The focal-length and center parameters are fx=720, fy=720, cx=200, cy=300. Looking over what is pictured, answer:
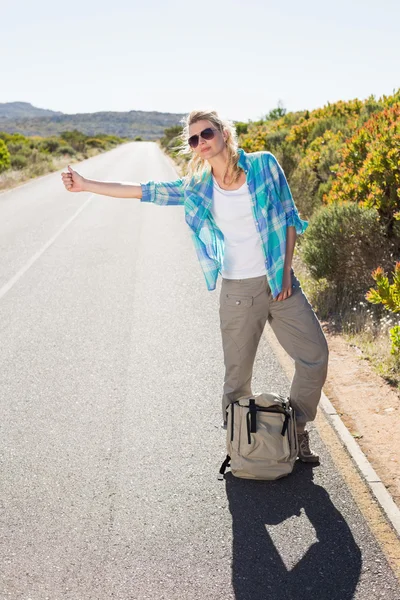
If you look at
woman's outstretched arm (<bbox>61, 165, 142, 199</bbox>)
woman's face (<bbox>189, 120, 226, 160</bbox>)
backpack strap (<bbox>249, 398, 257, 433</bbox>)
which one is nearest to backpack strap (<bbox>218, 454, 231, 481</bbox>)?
backpack strap (<bbox>249, 398, 257, 433</bbox>)

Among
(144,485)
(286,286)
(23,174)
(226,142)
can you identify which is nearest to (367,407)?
(286,286)

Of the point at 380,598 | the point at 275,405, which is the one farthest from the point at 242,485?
the point at 380,598

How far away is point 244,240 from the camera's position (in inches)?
161

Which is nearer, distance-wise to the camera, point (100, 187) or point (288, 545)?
point (288, 545)

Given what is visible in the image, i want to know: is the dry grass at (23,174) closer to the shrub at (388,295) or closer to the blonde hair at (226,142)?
the shrub at (388,295)

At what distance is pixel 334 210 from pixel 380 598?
637cm

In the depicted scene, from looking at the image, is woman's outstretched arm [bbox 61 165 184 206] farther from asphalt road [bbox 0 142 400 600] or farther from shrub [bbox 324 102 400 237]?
shrub [bbox 324 102 400 237]

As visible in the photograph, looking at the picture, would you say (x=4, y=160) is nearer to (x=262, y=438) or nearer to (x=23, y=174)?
(x=23, y=174)

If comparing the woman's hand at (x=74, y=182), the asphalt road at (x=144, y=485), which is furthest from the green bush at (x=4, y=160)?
the woman's hand at (x=74, y=182)

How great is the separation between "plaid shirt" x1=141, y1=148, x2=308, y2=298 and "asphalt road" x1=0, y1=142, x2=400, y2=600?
1.21m

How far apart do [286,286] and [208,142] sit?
915 mm

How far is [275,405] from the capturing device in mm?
4270

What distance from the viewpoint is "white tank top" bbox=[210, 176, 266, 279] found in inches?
159

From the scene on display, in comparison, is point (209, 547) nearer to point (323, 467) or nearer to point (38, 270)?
point (323, 467)
